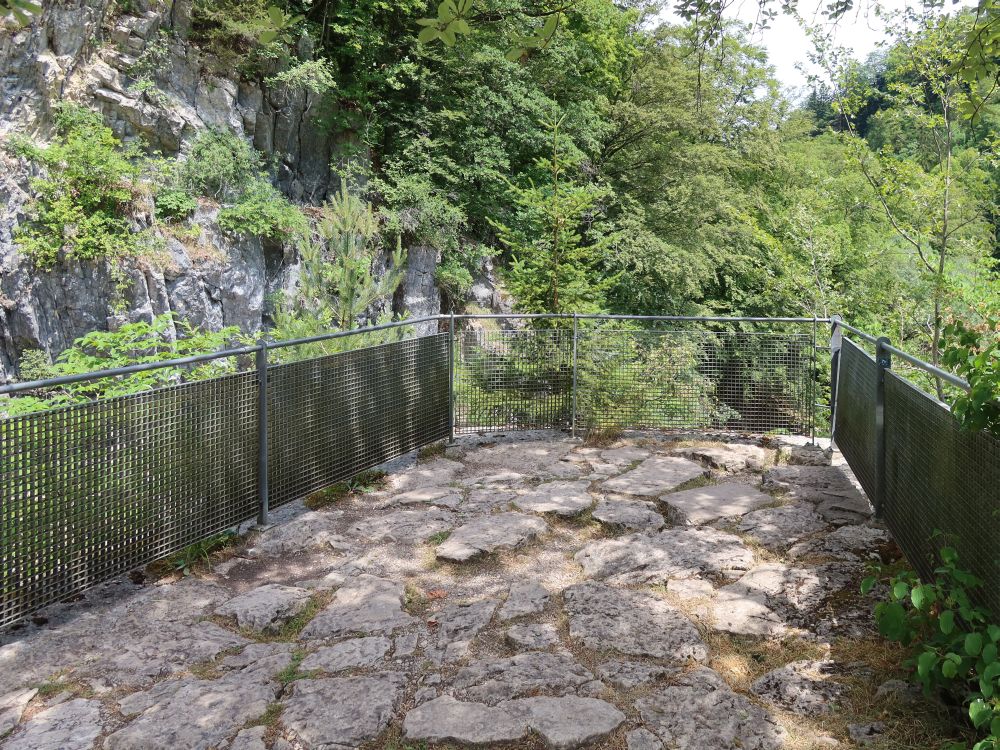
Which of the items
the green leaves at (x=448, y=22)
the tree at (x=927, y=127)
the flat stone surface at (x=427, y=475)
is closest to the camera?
the green leaves at (x=448, y=22)

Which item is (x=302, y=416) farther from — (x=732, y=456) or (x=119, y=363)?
(x=732, y=456)

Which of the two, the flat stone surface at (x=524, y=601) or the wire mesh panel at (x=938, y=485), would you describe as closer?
the wire mesh panel at (x=938, y=485)

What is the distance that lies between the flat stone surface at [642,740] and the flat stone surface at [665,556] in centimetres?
152

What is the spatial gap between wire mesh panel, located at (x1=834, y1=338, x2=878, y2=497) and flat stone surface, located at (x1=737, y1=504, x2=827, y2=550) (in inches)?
20.0

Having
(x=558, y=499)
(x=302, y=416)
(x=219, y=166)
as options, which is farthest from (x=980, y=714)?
(x=219, y=166)

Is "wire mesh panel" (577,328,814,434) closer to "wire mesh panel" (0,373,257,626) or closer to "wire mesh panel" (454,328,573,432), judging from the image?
"wire mesh panel" (454,328,573,432)

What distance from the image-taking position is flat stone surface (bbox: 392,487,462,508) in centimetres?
585

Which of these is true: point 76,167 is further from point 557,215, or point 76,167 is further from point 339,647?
point 339,647

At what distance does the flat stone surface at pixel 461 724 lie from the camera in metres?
2.74

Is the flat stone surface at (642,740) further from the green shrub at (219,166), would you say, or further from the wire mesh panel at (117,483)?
the green shrub at (219,166)

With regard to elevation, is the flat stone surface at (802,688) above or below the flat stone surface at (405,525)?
above

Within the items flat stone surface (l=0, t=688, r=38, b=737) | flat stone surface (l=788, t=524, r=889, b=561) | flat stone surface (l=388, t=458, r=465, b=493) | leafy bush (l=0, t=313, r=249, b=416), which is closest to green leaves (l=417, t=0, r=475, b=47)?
flat stone surface (l=0, t=688, r=38, b=737)

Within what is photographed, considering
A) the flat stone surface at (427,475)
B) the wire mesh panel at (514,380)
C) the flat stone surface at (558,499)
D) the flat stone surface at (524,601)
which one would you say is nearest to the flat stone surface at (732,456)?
the flat stone surface at (558,499)

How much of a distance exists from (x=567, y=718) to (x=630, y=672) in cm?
49
